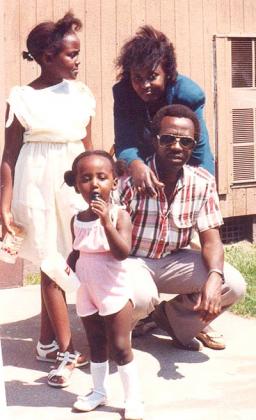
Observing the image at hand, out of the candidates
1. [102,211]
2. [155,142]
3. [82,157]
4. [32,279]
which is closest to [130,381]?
[102,211]

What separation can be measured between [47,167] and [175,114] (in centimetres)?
67

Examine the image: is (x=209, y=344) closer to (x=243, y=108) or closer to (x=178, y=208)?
(x=178, y=208)

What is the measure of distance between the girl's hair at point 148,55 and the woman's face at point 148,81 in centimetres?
2

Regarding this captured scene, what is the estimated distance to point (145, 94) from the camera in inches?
159

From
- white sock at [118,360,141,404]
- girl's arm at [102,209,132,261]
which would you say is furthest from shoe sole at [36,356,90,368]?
girl's arm at [102,209,132,261]

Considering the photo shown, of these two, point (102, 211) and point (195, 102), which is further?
point (195, 102)

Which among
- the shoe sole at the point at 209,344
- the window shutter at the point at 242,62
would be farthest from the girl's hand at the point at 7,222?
the window shutter at the point at 242,62

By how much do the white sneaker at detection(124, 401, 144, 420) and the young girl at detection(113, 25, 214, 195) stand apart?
1.10 m

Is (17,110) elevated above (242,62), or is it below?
below

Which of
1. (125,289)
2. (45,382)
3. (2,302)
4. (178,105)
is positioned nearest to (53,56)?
(178,105)

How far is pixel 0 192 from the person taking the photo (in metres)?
4.12

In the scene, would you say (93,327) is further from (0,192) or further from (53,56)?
(53,56)

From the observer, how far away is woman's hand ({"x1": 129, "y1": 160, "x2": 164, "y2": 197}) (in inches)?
150

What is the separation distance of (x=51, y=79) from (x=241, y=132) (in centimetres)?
331
